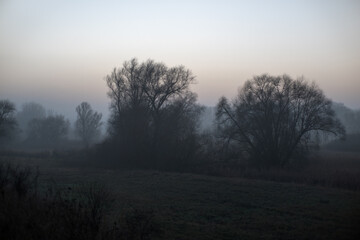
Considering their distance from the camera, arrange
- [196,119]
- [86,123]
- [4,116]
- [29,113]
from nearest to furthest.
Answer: [196,119], [4,116], [86,123], [29,113]

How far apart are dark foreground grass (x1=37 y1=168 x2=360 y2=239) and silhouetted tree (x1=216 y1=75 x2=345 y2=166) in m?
13.6

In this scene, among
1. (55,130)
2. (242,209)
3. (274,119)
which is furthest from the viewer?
(55,130)

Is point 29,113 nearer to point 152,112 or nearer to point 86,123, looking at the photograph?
point 86,123

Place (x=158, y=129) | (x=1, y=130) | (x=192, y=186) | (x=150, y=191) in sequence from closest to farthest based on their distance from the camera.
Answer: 1. (x=150, y=191)
2. (x=192, y=186)
3. (x=158, y=129)
4. (x=1, y=130)

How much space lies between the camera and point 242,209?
571 inches

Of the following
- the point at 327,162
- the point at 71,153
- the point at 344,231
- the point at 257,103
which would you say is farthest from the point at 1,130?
the point at 344,231

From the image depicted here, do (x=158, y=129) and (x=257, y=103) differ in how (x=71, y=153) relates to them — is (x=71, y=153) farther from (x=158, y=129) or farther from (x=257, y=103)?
(x=257, y=103)

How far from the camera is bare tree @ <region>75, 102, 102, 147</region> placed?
253ft

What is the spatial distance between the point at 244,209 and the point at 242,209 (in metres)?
0.10

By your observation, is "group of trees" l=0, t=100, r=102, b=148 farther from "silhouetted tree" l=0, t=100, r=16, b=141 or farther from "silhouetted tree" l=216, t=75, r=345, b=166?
"silhouetted tree" l=216, t=75, r=345, b=166

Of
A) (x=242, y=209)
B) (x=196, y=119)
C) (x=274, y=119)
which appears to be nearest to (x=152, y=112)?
(x=196, y=119)

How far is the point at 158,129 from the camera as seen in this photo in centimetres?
3875

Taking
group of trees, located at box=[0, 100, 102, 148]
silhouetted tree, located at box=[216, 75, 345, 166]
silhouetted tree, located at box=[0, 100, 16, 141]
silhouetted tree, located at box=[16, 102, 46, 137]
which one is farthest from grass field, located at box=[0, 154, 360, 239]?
silhouetted tree, located at box=[16, 102, 46, 137]

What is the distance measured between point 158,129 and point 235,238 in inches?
1147
